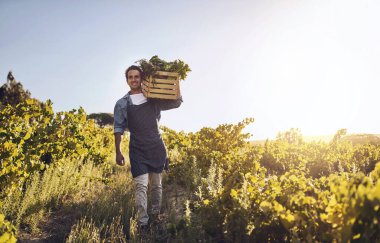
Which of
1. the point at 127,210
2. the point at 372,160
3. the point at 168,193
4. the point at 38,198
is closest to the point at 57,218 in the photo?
the point at 38,198

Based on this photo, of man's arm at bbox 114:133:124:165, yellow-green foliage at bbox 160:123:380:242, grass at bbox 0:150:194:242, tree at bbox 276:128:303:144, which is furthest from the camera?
tree at bbox 276:128:303:144

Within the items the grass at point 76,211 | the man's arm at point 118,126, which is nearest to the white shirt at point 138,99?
the man's arm at point 118,126

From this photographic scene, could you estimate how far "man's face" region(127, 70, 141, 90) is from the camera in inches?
174

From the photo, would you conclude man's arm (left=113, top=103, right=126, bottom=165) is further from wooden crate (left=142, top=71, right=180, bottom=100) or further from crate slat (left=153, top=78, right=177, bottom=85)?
crate slat (left=153, top=78, right=177, bottom=85)

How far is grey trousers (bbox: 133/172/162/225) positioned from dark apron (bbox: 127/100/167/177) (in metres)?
0.12

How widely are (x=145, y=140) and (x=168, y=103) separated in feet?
2.08

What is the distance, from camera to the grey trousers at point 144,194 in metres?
3.95

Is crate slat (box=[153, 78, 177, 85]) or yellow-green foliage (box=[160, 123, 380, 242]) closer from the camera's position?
yellow-green foliage (box=[160, 123, 380, 242])

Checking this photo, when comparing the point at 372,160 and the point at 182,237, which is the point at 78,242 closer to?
the point at 182,237

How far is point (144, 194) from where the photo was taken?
159 inches

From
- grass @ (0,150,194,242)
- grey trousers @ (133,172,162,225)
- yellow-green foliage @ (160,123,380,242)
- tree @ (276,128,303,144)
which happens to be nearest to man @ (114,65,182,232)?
grey trousers @ (133,172,162,225)

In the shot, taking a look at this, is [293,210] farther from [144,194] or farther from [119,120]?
[119,120]

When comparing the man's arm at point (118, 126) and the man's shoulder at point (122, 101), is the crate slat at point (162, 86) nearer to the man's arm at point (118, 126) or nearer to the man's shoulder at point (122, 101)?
the man's shoulder at point (122, 101)

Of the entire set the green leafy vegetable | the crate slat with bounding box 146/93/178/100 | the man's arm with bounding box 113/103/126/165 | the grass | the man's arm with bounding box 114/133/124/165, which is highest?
the green leafy vegetable
